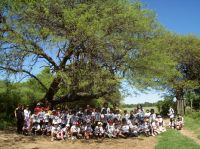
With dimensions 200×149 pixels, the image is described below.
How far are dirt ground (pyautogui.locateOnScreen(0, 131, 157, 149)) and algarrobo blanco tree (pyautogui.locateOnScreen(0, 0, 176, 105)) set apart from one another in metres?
3.18

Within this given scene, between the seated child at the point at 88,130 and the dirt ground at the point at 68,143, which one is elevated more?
the seated child at the point at 88,130

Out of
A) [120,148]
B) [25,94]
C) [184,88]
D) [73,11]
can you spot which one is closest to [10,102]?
[25,94]

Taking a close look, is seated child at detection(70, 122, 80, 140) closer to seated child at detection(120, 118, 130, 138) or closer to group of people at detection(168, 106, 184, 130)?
seated child at detection(120, 118, 130, 138)

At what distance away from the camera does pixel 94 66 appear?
22531 millimetres

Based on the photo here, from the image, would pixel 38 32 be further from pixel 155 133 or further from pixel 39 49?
pixel 155 133

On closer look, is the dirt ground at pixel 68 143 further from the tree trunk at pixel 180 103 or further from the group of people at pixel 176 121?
the tree trunk at pixel 180 103

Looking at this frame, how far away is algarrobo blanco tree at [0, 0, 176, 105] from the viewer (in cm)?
2159

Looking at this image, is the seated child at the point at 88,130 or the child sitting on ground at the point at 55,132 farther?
the seated child at the point at 88,130

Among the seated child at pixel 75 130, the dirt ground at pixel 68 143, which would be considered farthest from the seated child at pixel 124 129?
the seated child at pixel 75 130

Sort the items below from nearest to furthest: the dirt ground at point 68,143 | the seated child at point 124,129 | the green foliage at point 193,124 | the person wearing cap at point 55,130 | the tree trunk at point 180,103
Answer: the dirt ground at point 68,143 → the person wearing cap at point 55,130 → the seated child at point 124,129 → the green foliage at point 193,124 → the tree trunk at point 180,103

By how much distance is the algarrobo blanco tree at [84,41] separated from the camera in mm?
21594

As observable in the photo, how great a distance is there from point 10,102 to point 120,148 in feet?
47.8

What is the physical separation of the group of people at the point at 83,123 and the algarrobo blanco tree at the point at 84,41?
1.55 m

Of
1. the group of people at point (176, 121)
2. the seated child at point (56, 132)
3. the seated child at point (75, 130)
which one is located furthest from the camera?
the group of people at point (176, 121)
